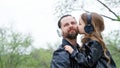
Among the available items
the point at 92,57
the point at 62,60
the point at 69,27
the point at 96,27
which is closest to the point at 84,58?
the point at 92,57

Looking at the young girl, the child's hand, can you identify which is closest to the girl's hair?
the young girl

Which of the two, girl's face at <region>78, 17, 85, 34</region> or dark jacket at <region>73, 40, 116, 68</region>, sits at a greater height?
girl's face at <region>78, 17, 85, 34</region>

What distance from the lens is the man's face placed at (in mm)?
3941

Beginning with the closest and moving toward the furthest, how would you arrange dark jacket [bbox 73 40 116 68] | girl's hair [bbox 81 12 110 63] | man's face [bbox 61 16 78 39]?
dark jacket [bbox 73 40 116 68] → girl's hair [bbox 81 12 110 63] → man's face [bbox 61 16 78 39]

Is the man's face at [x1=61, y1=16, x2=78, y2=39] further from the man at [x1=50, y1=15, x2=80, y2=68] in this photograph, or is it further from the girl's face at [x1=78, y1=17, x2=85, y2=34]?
the girl's face at [x1=78, y1=17, x2=85, y2=34]

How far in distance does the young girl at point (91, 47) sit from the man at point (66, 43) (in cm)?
6

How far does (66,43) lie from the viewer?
12.9 feet

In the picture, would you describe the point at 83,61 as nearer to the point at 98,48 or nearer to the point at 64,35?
the point at 98,48

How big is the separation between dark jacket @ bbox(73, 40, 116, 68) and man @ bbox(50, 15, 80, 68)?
0.08 meters

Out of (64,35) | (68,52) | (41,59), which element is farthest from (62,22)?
(41,59)

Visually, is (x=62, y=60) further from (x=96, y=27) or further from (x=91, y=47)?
(x=96, y=27)

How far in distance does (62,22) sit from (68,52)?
15.5 inches

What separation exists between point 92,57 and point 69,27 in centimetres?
49

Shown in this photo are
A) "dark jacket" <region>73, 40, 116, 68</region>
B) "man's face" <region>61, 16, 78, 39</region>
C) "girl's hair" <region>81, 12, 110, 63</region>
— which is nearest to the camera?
"dark jacket" <region>73, 40, 116, 68</region>
